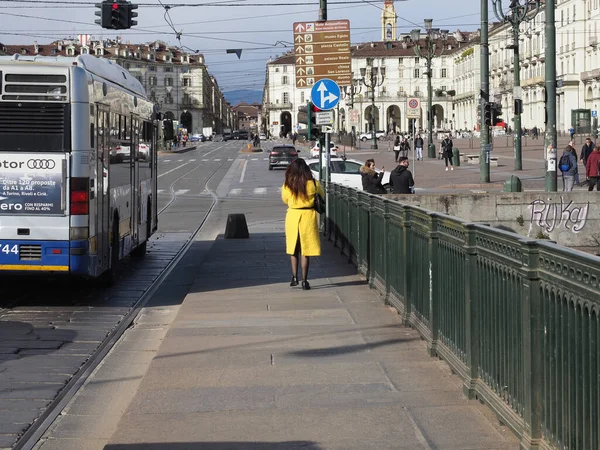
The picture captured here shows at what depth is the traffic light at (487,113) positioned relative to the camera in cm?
3691

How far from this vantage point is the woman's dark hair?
13508mm

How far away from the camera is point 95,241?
1276cm

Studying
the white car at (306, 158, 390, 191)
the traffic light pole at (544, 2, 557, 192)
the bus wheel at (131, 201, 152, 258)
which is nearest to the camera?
the bus wheel at (131, 201, 152, 258)

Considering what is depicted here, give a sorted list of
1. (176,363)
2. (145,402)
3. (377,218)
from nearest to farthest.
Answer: (145,402) < (176,363) < (377,218)

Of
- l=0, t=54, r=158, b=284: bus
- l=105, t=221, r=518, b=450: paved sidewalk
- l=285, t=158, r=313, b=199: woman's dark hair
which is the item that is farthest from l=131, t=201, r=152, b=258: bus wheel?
l=0, t=54, r=158, b=284: bus

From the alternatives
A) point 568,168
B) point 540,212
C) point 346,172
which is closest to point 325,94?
A: point 540,212

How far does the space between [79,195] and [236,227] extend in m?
10.4

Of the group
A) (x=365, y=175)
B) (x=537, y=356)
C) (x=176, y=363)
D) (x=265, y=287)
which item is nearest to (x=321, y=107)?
(x=365, y=175)

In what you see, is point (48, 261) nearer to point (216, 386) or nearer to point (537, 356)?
point (216, 386)

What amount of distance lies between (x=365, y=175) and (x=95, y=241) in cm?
1175

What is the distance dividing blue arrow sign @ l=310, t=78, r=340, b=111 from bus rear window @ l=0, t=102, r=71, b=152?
1026 cm

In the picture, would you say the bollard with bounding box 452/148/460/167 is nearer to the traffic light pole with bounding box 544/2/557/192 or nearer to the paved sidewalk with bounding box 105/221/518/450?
the traffic light pole with bounding box 544/2/557/192

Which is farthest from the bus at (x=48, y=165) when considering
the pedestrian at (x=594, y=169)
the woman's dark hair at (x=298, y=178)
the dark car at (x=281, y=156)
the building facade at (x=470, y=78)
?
the dark car at (x=281, y=156)

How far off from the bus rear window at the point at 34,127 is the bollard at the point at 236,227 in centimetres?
1037
